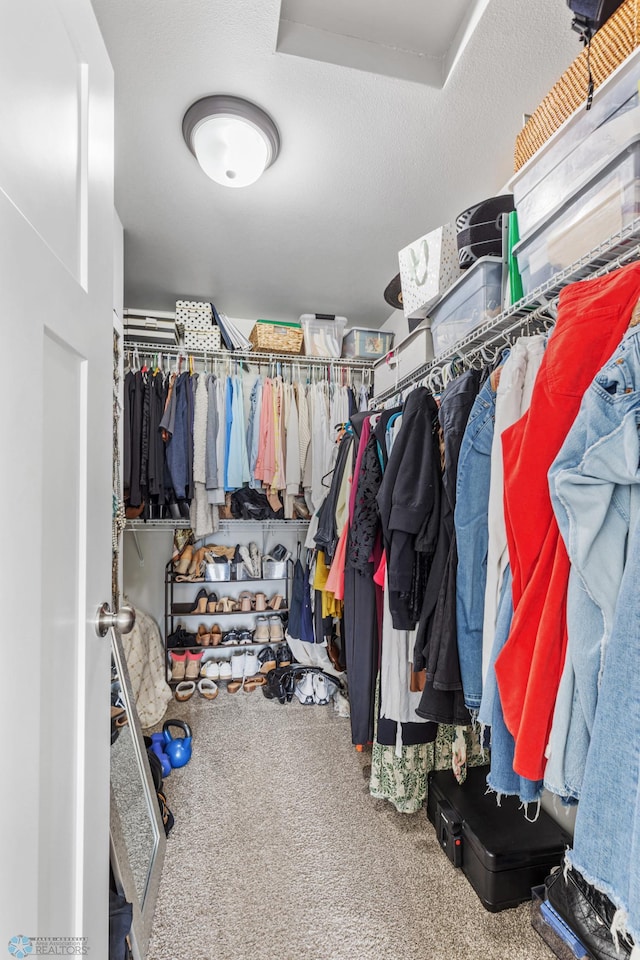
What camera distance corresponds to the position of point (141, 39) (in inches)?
50.3

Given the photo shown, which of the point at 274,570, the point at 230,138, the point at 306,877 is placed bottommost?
the point at 306,877

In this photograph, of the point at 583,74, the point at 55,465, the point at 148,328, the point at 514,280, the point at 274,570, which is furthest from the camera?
the point at 274,570

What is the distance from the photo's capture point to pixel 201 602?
2.98 metres

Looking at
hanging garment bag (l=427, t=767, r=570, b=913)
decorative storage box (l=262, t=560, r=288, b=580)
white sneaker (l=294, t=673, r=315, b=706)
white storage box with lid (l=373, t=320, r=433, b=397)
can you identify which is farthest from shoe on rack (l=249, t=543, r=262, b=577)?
hanging garment bag (l=427, t=767, r=570, b=913)

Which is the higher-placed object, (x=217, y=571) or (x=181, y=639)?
(x=217, y=571)

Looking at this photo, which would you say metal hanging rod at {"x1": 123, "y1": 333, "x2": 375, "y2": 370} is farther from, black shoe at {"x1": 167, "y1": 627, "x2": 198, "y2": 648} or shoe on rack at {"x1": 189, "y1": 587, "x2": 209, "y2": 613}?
black shoe at {"x1": 167, "y1": 627, "x2": 198, "y2": 648}

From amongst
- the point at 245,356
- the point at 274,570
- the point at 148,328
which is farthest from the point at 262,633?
the point at 148,328

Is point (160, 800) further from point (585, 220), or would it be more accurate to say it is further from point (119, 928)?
point (585, 220)

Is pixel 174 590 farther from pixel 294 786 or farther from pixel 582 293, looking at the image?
pixel 582 293

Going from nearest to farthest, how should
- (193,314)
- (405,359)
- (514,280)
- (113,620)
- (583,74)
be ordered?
(113,620)
(583,74)
(514,280)
(405,359)
(193,314)

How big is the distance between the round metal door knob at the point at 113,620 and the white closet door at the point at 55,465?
2 cm

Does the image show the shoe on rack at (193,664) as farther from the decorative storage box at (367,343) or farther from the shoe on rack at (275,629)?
the decorative storage box at (367,343)

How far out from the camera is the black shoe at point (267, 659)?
2924 millimetres

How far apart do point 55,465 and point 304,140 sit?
1.73 metres
